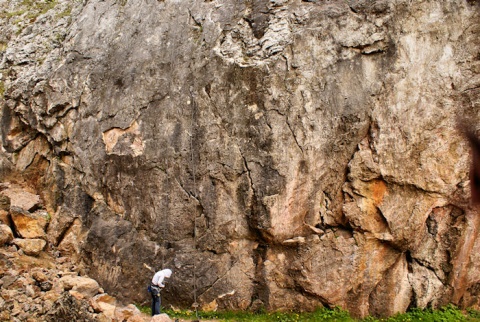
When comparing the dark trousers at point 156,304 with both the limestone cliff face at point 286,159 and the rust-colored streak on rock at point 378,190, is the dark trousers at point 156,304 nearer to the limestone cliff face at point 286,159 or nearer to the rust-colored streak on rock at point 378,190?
the limestone cliff face at point 286,159

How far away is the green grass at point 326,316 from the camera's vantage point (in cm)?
889

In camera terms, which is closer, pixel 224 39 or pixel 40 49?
pixel 224 39

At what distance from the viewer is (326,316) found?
9047 mm

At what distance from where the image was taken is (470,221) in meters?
8.88

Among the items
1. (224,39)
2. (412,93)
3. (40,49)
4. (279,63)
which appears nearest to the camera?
(412,93)

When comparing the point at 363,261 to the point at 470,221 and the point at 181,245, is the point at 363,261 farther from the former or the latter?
the point at 181,245

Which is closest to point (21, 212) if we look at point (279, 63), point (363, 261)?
point (279, 63)

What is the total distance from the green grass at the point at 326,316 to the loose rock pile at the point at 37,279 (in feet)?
4.82

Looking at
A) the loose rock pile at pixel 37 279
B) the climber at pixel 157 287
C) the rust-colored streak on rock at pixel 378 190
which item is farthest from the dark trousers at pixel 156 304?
the rust-colored streak on rock at pixel 378 190

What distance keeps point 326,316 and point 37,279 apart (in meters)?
6.64

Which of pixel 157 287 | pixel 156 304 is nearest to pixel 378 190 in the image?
pixel 157 287

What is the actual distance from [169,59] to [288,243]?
18.8ft

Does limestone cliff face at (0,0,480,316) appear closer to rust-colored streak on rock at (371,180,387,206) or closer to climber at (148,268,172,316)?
rust-colored streak on rock at (371,180,387,206)

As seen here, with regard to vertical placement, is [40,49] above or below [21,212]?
above
